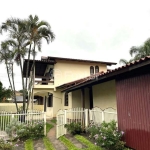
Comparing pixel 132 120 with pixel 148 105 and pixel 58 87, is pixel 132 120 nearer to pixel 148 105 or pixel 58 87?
pixel 148 105

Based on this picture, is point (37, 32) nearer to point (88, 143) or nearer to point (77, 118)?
point (77, 118)

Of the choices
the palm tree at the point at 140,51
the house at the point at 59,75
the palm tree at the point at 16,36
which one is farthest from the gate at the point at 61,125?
the palm tree at the point at 140,51

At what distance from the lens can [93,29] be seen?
13.3 meters

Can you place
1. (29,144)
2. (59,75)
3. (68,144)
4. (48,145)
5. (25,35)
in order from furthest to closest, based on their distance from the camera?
(59,75) → (25,35) → (29,144) → (48,145) → (68,144)

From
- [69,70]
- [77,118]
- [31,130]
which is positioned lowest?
[31,130]

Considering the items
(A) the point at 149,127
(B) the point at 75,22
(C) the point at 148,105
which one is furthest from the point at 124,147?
(B) the point at 75,22

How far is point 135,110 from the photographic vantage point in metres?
5.29

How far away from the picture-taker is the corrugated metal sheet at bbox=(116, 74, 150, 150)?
4.85 meters

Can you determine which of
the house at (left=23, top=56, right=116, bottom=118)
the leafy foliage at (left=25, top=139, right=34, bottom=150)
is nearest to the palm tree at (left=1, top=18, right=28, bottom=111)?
the house at (left=23, top=56, right=116, bottom=118)

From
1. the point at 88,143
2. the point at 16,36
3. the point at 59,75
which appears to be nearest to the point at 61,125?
the point at 88,143

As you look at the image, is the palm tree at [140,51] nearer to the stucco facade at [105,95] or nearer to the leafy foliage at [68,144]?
the stucco facade at [105,95]

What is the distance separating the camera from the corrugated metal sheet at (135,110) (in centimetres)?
485

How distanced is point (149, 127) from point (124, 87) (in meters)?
1.66

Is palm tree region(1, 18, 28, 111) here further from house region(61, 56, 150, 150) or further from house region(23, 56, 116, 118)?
house region(61, 56, 150, 150)
